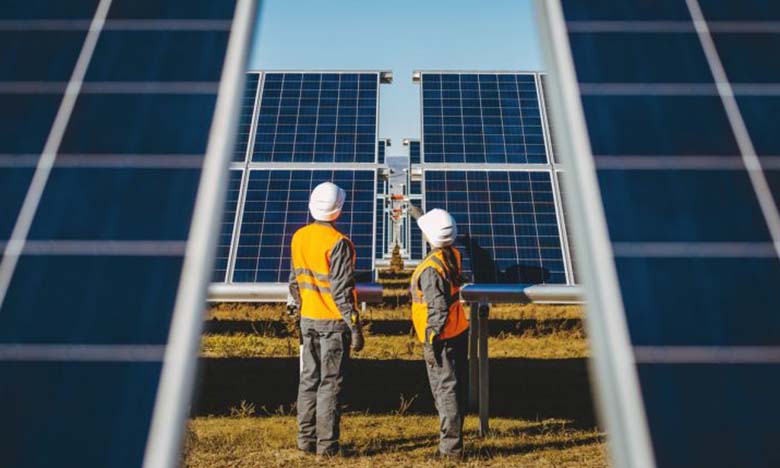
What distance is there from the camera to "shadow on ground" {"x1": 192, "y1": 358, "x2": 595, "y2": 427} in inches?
270

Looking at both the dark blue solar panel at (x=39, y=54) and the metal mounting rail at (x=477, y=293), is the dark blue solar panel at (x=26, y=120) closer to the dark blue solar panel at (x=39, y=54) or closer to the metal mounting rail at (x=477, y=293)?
the dark blue solar panel at (x=39, y=54)

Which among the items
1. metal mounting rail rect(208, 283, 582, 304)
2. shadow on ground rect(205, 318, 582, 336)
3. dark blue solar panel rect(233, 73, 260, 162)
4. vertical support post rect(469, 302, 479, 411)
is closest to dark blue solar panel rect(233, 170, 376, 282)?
dark blue solar panel rect(233, 73, 260, 162)

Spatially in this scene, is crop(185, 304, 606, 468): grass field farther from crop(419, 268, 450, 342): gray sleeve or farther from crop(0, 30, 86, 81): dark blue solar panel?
crop(0, 30, 86, 81): dark blue solar panel

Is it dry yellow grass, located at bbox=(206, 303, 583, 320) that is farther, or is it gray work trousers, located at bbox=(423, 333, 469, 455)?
dry yellow grass, located at bbox=(206, 303, 583, 320)

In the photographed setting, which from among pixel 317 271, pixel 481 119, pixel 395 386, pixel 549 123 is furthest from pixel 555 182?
pixel 317 271

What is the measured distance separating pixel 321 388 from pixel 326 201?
178 cm

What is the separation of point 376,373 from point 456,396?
309cm

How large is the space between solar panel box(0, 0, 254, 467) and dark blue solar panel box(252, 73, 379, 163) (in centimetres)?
757

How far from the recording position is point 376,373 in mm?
8211

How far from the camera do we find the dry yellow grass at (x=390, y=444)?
5.27 m

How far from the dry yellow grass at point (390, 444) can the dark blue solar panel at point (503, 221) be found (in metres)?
2.27

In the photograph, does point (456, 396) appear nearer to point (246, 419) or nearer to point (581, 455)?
point (581, 455)

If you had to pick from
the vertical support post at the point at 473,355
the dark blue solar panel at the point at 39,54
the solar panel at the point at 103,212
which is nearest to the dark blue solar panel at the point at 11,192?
the solar panel at the point at 103,212

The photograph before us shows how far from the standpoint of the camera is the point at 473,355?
6.58 m
